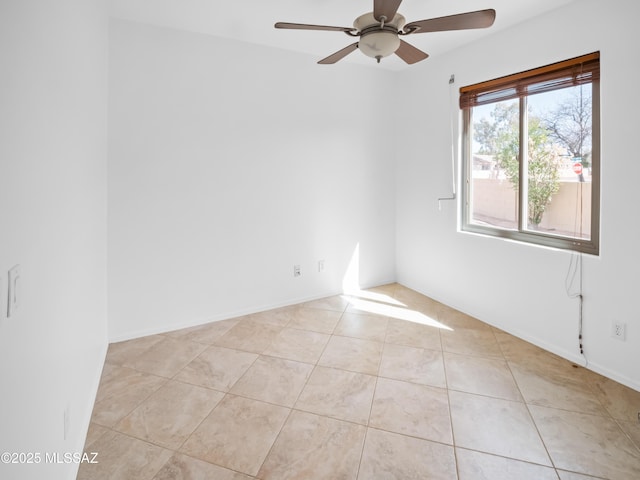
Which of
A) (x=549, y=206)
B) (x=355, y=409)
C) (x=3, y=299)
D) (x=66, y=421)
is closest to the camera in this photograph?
(x=3, y=299)

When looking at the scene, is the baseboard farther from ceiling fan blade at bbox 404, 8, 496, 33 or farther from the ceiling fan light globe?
ceiling fan blade at bbox 404, 8, 496, 33

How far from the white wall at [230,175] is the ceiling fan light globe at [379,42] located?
1.50 m

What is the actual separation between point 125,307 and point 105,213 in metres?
0.76

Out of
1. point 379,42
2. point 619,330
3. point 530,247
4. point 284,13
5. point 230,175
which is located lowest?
point 619,330

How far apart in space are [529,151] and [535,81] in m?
0.52

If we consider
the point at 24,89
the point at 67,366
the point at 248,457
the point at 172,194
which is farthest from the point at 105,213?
the point at 248,457

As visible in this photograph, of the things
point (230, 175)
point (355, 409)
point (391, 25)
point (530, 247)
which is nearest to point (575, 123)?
point (530, 247)

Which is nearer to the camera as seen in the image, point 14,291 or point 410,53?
point 14,291

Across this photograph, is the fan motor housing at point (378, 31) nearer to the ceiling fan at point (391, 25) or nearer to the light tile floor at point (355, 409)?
the ceiling fan at point (391, 25)

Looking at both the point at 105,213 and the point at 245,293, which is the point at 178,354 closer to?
the point at 245,293

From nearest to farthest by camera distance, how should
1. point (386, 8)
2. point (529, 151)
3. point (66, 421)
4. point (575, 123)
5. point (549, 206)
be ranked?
point (66, 421)
point (386, 8)
point (575, 123)
point (549, 206)
point (529, 151)

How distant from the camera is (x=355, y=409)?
2070 mm

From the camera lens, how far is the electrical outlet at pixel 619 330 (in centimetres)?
229

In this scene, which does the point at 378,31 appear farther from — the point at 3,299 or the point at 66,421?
the point at 66,421
